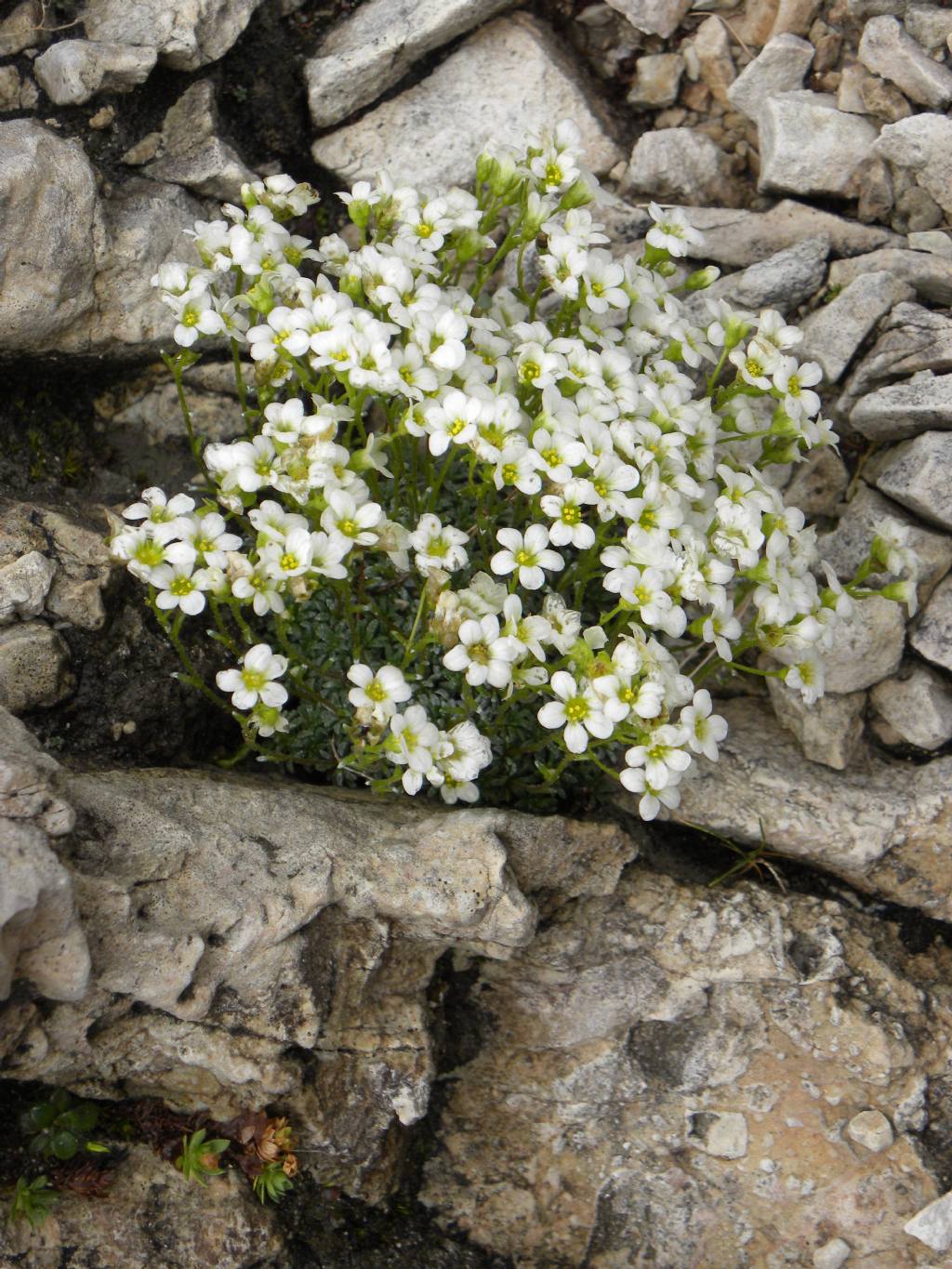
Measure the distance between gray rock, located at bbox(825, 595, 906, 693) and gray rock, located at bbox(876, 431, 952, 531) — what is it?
0.38m

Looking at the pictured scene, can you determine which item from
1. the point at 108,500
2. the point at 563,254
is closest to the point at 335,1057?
the point at 108,500

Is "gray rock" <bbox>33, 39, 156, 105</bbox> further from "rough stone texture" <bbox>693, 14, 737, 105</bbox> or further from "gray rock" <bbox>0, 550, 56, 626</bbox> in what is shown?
"rough stone texture" <bbox>693, 14, 737, 105</bbox>

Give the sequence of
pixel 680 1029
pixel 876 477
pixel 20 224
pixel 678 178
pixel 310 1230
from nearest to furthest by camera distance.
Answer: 1. pixel 310 1230
2. pixel 680 1029
3. pixel 20 224
4. pixel 876 477
5. pixel 678 178

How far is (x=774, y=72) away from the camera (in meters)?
5.17

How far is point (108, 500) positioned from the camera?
464cm

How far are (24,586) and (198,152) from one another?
1996 mm

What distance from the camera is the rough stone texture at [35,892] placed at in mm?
3096

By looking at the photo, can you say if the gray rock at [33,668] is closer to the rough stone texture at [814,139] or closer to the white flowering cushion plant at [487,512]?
the white flowering cushion plant at [487,512]

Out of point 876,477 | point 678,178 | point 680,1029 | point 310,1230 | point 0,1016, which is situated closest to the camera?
point 0,1016

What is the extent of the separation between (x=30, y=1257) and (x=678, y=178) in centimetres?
476

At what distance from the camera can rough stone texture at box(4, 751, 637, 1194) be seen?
3.42 meters

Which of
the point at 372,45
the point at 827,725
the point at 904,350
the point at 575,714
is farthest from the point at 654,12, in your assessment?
the point at 575,714

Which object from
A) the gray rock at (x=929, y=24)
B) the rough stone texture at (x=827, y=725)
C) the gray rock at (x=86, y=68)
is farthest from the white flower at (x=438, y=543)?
the gray rock at (x=929, y=24)

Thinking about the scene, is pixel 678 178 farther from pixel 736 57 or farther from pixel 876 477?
pixel 876 477
